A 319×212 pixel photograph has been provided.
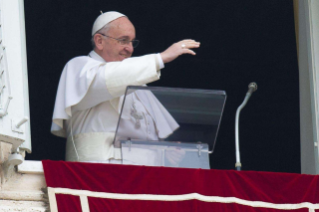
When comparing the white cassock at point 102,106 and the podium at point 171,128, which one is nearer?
the podium at point 171,128

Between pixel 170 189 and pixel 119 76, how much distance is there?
45.1 inches

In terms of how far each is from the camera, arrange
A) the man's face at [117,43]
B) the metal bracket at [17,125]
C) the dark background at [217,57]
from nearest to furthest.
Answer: the metal bracket at [17,125], the man's face at [117,43], the dark background at [217,57]

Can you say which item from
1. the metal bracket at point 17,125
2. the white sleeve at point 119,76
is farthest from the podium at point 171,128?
the metal bracket at point 17,125

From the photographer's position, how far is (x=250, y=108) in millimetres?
8953

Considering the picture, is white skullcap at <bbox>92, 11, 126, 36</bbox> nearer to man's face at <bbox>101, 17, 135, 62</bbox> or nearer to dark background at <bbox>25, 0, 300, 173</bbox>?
man's face at <bbox>101, 17, 135, 62</bbox>

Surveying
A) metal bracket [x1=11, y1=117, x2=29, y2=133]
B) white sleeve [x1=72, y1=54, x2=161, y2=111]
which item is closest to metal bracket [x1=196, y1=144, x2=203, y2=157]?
white sleeve [x1=72, y1=54, x2=161, y2=111]

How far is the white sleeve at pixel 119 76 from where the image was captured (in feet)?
20.9

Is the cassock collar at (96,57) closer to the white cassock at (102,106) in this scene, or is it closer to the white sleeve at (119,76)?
the white cassock at (102,106)

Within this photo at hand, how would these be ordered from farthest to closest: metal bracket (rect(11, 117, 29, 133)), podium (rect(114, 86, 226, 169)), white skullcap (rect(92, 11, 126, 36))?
white skullcap (rect(92, 11, 126, 36)) → podium (rect(114, 86, 226, 169)) → metal bracket (rect(11, 117, 29, 133))

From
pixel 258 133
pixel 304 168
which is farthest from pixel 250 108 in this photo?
pixel 304 168

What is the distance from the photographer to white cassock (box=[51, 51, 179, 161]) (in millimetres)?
6398

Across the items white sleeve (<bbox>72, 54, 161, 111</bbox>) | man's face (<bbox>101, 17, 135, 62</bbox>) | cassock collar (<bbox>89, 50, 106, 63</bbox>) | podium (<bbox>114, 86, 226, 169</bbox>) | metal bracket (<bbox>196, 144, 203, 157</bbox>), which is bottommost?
metal bracket (<bbox>196, 144, 203, 157</bbox>)

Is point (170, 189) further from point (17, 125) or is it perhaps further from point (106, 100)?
point (106, 100)

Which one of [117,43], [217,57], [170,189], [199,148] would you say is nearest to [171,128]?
[199,148]
